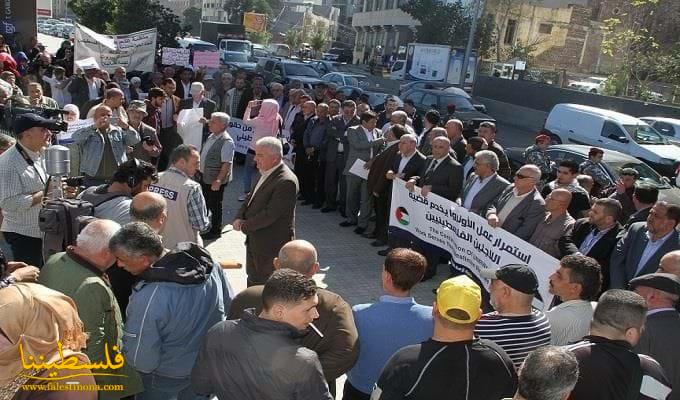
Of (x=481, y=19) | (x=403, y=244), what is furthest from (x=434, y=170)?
(x=481, y=19)

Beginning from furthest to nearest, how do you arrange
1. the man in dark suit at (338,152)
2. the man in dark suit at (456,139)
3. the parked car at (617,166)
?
the parked car at (617,166) → the man in dark suit at (338,152) → the man in dark suit at (456,139)

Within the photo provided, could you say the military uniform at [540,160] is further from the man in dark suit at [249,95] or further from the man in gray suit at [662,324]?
the man in gray suit at [662,324]

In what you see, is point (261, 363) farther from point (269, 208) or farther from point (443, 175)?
point (443, 175)

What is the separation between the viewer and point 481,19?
4131cm

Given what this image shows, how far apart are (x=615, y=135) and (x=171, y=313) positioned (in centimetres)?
1682

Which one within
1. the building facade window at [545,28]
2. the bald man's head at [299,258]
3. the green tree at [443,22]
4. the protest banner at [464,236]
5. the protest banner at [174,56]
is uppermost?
the building facade window at [545,28]

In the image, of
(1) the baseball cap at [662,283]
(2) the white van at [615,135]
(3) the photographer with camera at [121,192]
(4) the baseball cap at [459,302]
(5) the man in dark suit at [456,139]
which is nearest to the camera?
(4) the baseball cap at [459,302]

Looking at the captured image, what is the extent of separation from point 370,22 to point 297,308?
227 feet

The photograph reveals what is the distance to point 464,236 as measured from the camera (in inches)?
256

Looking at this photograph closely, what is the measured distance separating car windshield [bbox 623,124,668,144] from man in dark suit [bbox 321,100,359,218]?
1124 cm

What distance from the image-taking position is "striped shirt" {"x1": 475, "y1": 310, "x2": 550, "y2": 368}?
3.13 meters

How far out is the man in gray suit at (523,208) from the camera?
19.0 feet

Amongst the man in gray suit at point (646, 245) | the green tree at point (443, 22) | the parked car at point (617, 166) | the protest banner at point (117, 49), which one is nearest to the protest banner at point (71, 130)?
the man in gray suit at point (646, 245)

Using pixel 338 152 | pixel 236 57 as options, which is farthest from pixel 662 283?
pixel 236 57
